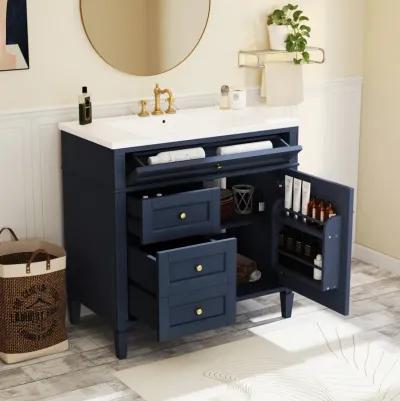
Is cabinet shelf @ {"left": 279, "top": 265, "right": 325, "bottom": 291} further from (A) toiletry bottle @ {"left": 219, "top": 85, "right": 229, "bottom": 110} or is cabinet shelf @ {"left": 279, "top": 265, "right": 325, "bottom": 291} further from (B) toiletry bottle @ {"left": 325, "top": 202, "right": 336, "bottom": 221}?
(A) toiletry bottle @ {"left": 219, "top": 85, "right": 229, "bottom": 110}

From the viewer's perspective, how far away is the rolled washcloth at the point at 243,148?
365 centimetres

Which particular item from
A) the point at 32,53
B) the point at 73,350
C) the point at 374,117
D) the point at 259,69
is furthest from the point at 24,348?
the point at 374,117

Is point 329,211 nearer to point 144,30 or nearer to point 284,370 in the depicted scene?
point 284,370

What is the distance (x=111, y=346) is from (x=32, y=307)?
373 millimetres

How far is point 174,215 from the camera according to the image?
3533 millimetres

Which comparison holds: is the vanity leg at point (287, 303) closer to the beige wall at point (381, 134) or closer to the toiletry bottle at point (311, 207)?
the toiletry bottle at point (311, 207)

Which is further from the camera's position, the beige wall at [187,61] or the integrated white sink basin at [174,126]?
the beige wall at [187,61]

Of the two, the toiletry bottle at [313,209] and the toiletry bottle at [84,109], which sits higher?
the toiletry bottle at [84,109]

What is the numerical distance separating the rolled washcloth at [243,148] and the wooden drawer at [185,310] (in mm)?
496

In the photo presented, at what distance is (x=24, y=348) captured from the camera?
12.0 feet

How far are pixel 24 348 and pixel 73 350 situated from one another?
0.66ft

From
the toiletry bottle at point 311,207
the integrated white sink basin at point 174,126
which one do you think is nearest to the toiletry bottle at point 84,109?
the integrated white sink basin at point 174,126

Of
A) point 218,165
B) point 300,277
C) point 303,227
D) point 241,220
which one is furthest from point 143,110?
point 300,277

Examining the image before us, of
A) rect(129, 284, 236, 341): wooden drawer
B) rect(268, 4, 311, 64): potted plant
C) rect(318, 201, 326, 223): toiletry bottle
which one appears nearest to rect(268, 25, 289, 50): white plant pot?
rect(268, 4, 311, 64): potted plant
